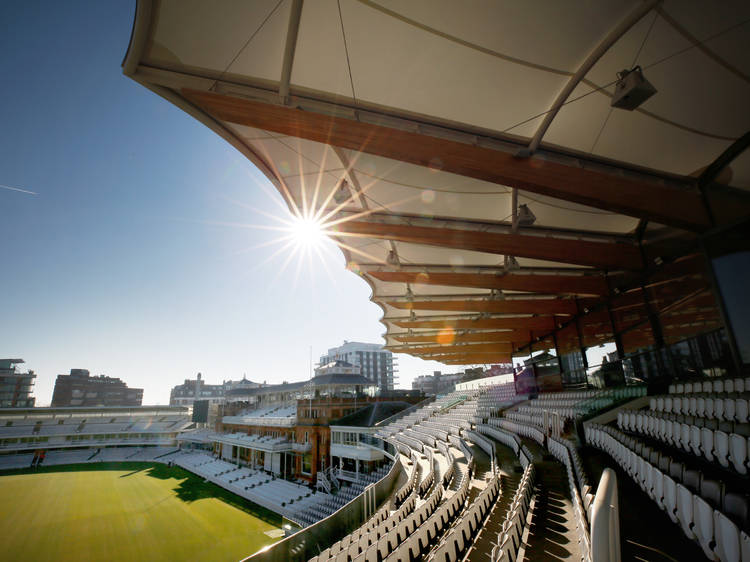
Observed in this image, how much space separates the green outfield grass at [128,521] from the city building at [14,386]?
67.8 metres

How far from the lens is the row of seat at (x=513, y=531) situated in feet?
13.1

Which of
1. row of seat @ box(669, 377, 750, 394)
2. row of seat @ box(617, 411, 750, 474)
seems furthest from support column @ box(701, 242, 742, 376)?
row of seat @ box(617, 411, 750, 474)

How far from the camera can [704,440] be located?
6250 mm

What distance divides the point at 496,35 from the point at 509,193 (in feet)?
17.7

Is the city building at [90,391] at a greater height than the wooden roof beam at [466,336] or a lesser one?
lesser

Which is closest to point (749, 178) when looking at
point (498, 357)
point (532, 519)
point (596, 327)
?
point (532, 519)

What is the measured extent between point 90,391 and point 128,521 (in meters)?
107

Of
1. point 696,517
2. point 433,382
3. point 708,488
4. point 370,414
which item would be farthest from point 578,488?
point 433,382

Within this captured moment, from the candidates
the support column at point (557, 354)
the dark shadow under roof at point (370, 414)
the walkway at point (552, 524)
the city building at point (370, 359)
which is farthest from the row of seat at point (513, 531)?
the city building at point (370, 359)

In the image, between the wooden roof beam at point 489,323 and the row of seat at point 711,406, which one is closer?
the row of seat at point 711,406

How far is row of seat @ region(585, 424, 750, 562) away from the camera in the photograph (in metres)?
3.48

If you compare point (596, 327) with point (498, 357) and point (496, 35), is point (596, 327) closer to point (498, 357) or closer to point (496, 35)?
point (496, 35)

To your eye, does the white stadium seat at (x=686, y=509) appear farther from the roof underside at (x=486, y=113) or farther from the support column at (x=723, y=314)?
the support column at (x=723, y=314)

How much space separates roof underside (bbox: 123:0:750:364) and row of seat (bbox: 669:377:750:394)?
163 cm
